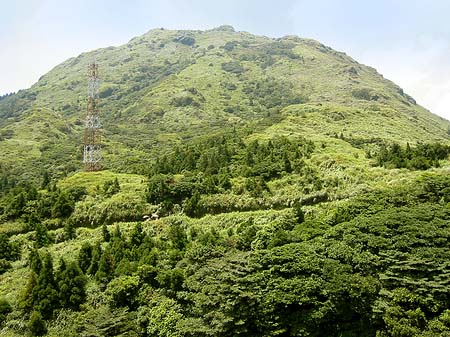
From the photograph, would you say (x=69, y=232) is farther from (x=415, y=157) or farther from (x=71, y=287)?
(x=415, y=157)

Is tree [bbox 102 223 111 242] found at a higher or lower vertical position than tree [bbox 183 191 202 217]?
lower

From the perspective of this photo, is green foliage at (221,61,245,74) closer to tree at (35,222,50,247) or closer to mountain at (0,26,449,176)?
mountain at (0,26,449,176)

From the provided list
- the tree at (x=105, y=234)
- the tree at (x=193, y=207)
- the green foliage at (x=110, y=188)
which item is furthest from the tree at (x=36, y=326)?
the green foliage at (x=110, y=188)

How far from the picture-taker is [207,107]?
125 m

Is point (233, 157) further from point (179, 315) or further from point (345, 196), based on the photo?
point (179, 315)

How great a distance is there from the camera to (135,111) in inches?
5167

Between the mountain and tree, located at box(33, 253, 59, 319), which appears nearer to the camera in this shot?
tree, located at box(33, 253, 59, 319)

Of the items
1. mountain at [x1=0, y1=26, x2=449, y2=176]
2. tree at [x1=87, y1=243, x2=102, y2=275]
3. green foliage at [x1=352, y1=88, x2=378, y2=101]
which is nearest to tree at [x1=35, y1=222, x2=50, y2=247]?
tree at [x1=87, y1=243, x2=102, y2=275]

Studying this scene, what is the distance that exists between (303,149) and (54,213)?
911 inches

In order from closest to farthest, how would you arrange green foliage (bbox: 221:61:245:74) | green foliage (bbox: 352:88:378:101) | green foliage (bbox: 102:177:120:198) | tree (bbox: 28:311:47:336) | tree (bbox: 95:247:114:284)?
tree (bbox: 28:311:47:336)
tree (bbox: 95:247:114:284)
green foliage (bbox: 102:177:120:198)
green foliage (bbox: 352:88:378:101)
green foliage (bbox: 221:61:245:74)

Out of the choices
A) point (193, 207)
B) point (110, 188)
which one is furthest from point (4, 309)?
point (110, 188)

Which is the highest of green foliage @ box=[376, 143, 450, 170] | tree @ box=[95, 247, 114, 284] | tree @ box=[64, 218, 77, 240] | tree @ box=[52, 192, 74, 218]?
green foliage @ box=[376, 143, 450, 170]

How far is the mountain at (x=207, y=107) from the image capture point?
73000 millimetres

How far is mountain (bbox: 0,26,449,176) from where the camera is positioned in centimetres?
7300
